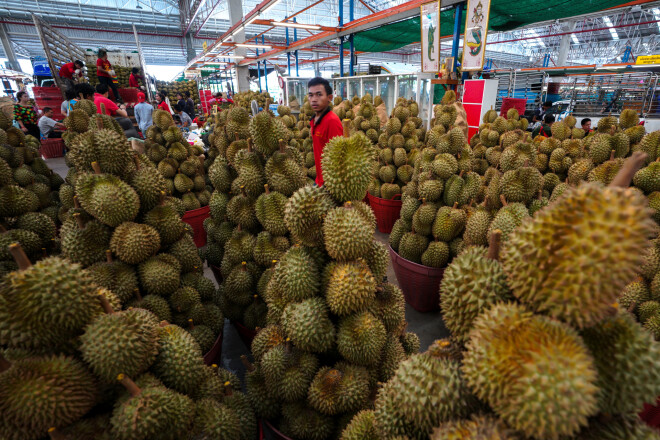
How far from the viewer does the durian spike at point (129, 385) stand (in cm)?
139

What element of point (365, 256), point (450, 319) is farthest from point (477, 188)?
point (450, 319)

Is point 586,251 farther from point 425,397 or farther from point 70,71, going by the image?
point 70,71

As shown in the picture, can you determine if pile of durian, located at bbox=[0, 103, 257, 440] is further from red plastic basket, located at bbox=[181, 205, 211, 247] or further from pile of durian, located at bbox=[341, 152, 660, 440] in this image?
red plastic basket, located at bbox=[181, 205, 211, 247]

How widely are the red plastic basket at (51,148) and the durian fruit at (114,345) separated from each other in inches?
524

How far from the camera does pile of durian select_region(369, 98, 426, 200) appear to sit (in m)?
5.78

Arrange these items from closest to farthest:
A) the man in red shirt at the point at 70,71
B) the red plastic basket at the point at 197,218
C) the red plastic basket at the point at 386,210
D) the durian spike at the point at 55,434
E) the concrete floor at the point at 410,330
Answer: the durian spike at the point at 55,434, the concrete floor at the point at 410,330, the red plastic basket at the point at 197,218, the red plastic basket at the point at 386,210, the man in red shirt at the point at 70,71

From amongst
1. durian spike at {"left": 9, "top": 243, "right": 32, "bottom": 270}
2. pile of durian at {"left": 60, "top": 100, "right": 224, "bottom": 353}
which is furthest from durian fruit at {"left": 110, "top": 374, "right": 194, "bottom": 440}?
pile of durian at {"left": 60, "top": 100, "right": 224, "bottom": 353}

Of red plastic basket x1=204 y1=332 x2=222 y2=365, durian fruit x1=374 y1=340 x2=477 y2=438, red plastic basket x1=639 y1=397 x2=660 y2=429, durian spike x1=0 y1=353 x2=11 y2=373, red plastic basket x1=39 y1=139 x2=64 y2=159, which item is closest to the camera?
durian fruit x1=374 y1=340 x2=477 y2=438

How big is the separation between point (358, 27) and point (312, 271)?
33.8 feet

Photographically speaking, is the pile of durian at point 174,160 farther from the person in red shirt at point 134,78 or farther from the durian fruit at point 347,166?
the person in red shirt at point 134,78

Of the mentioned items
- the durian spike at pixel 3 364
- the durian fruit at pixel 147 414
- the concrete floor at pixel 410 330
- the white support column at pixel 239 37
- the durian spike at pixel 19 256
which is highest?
the white support column at pixel 239 37

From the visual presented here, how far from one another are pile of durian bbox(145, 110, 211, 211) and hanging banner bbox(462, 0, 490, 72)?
585 centimetres

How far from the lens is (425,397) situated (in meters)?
1.09

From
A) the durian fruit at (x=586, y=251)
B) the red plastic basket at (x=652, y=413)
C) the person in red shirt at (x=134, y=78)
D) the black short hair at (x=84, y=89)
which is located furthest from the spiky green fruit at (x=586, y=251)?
the person in red shirt at (x=134, y=78)
